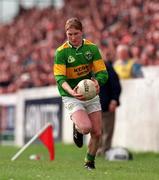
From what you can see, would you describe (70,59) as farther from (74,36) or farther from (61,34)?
(61,34)

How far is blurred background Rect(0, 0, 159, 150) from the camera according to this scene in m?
22.5

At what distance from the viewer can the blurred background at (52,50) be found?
22453mm

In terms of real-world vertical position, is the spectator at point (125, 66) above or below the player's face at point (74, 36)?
below

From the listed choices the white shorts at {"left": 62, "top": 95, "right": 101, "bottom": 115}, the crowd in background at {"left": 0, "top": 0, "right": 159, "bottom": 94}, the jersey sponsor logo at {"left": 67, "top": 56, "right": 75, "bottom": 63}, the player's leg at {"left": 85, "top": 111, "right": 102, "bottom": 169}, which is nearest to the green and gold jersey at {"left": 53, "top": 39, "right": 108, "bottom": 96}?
the jersey sponsor logo at {"left": 67, "top": 56, "right": 75, "bottom": 63}

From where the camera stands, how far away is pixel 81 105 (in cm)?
1220

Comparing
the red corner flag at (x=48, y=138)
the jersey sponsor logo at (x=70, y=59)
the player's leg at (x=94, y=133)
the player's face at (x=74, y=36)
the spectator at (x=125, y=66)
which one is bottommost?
the red corner flag at (x=48, y=138)

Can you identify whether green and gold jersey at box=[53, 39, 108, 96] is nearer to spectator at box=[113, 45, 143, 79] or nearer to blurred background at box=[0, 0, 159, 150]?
spectator at box=[113, 45, 143, 79]

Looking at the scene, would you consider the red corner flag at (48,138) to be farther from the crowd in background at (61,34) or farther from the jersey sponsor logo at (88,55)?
the crowd in background at (61,34)

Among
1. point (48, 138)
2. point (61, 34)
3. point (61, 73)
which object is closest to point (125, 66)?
point (48, 138)

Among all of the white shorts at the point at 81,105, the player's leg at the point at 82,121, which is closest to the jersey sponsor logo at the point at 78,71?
the white shorts at the point at 81,105

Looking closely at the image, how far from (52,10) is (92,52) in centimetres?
2567

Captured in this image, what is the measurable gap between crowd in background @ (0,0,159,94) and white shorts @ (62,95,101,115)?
896cm

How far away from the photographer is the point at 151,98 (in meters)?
19.3

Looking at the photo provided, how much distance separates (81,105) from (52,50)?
1800cm
